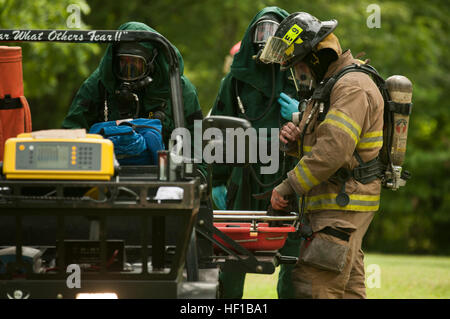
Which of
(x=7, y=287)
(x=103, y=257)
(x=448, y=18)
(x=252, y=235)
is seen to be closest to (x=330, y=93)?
(x=252, y=235)

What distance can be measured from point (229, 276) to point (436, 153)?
617 inches

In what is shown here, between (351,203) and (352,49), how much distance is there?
13.8 m

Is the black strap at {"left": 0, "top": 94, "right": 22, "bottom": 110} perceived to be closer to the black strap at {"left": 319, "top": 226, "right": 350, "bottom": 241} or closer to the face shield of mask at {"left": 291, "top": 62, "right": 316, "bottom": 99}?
the face shield of mask at {"left": 291, "top": 62, "right": 316, "bottom": 99}

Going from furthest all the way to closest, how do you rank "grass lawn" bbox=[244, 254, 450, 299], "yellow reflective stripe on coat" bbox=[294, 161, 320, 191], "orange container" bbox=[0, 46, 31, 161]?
1. "grass lawn" bbox=[244, 254, 450, 299]
2. "orange container" bbox=[0, 46, 31, 161]
3. "yellow reflective stripe on coat" bbox=[294, 161, 320, 191]

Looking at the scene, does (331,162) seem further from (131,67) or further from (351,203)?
(131,67)

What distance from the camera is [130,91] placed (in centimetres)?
513

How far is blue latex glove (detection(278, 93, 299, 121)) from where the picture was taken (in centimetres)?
587

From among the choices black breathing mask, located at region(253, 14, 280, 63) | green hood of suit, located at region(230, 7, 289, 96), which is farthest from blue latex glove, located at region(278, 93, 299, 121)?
black breathing mask, located at region(253, 14, 280, 63)

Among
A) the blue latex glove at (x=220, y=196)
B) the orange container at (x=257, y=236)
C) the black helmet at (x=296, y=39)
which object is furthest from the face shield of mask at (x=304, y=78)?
the blue latex glove at (x=220, y=196)

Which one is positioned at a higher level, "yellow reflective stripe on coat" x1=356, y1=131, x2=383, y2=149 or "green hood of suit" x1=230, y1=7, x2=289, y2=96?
"green hood of suit" x1=230, y1=7, x2=289, y2=96

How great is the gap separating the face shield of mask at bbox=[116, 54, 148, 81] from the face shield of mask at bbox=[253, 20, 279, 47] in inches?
51.2

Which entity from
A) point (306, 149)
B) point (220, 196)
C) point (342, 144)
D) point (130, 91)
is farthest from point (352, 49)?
point (342, 144)

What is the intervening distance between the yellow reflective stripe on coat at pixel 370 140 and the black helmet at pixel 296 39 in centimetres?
64

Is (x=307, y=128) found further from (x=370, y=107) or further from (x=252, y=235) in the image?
(x=252, y=235)
